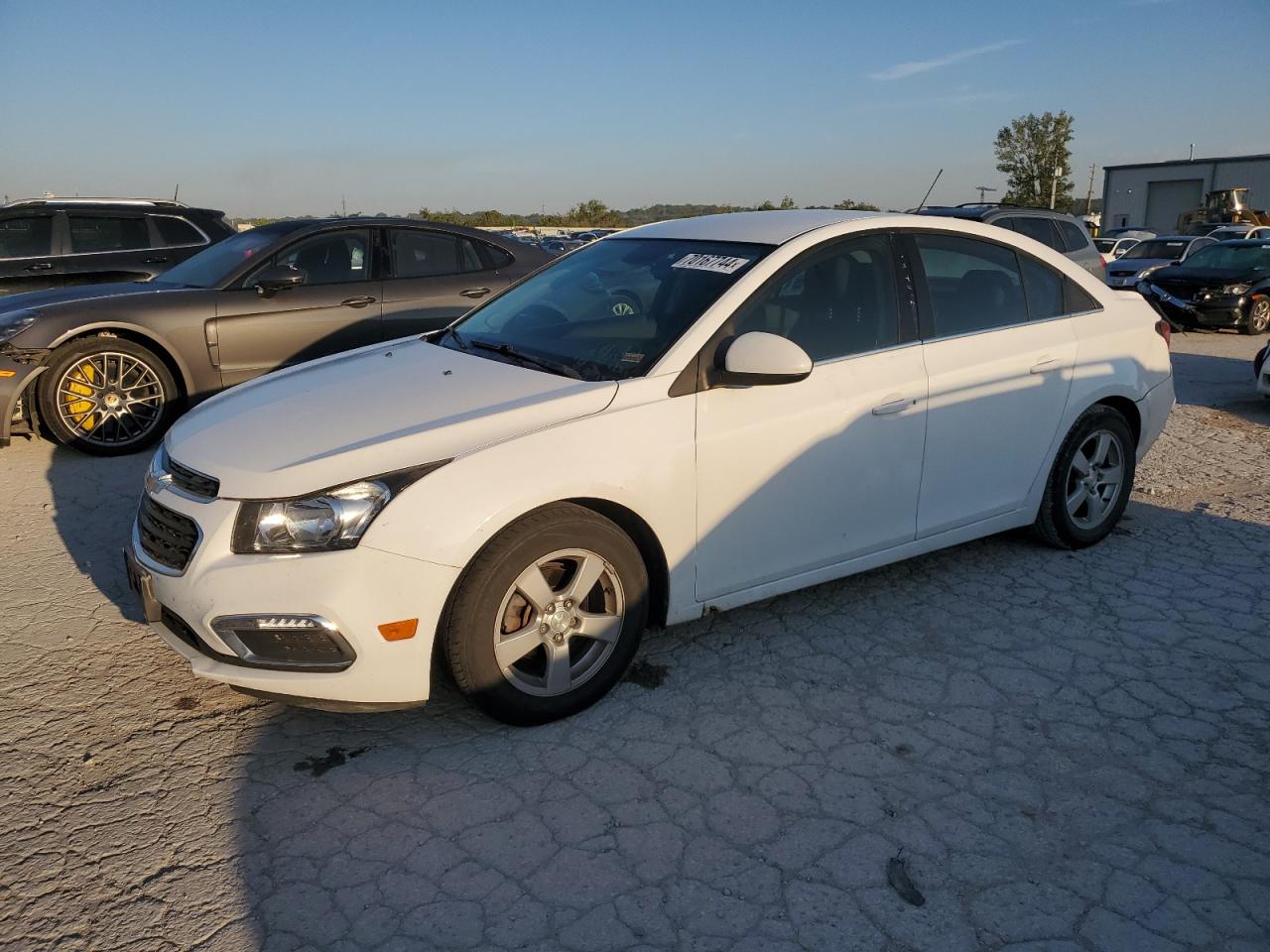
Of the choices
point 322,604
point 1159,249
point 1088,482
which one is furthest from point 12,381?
point 1159,249

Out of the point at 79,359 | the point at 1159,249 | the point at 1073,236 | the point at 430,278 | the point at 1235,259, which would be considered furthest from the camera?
the point at 1159,249

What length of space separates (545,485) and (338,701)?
0.92 meters

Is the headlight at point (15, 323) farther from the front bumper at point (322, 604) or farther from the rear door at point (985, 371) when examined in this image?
the rear door at point (985, 371)

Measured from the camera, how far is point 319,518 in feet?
9.98

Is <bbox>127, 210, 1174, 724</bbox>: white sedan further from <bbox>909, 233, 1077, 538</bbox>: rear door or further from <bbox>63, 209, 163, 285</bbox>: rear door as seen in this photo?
<bbox>63, 209, 163, 285</bbox>: rear door

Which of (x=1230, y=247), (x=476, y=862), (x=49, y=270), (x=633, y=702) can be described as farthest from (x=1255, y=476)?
(x=1230, y=247)

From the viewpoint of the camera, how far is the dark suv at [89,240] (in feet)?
31.2

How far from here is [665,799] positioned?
302 centimetres

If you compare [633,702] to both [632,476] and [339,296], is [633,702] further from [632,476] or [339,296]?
[339,296]

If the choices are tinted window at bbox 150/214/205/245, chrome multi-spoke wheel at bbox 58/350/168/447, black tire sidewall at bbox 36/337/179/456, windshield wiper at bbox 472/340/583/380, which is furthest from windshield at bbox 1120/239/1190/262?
windshield wiper at bbox 472/340/583/380

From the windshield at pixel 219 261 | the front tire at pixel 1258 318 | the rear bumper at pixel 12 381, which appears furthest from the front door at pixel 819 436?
the front tire at pixel 1258 318

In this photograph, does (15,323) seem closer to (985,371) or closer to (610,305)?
(610,305)

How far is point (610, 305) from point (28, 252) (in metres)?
8.01

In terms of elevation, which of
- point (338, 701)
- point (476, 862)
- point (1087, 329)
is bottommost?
point (476, 862)
